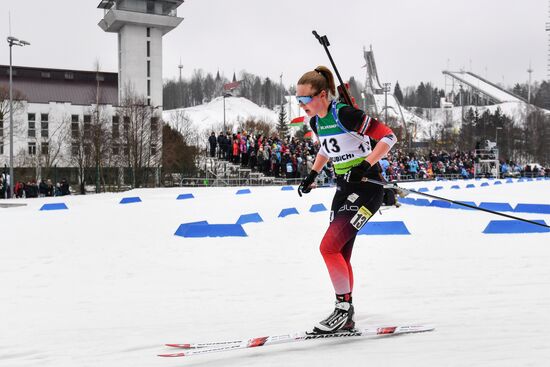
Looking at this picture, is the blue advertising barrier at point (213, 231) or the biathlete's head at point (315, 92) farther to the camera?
the blue advertising barrier at point (213, 231)

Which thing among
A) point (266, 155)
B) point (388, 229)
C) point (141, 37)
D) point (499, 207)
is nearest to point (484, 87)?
point (141, 37)

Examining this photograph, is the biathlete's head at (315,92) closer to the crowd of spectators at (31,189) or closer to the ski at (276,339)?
the ski at (276,339)

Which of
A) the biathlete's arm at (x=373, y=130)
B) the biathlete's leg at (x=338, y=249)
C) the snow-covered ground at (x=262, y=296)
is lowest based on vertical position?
the snow-covered ground at (x=262, y=296)

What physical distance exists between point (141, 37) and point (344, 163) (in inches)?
2884

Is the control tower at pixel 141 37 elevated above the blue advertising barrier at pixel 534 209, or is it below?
above

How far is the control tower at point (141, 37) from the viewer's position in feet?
236

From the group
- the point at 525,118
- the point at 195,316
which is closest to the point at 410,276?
the point at 195,316

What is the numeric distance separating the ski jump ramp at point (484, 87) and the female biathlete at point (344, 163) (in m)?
148

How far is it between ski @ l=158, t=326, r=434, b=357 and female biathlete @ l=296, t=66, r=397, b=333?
0.44 feet

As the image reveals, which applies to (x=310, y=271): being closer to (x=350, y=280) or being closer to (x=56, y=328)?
(x=350, y=280)

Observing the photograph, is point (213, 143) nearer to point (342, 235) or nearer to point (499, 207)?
point (499, 207)

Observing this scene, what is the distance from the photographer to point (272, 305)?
5270 mm

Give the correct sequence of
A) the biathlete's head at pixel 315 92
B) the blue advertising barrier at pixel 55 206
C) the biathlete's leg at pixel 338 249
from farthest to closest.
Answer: the blue advertising barrier at pixel 55 206
the biathlete's head at pixel 315 92
the biathlete's leg at pixel 338 249

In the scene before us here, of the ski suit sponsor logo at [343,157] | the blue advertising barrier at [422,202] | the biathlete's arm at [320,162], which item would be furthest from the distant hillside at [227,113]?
the ski suit sponsor logo at [343,157]
